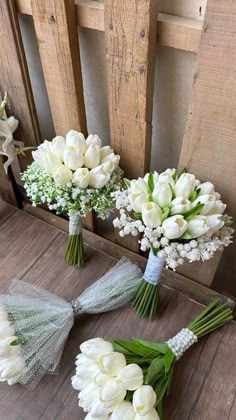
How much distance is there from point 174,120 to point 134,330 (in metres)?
0.51

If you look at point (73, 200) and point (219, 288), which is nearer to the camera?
point (73, 200)

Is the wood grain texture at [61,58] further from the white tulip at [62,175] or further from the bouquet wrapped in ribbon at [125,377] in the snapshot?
the bouquet wrapped in ribbon at [125,377]

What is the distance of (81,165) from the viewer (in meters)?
0.75

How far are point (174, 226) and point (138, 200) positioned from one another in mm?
90

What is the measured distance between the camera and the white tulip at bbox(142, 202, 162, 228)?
623 millimetres

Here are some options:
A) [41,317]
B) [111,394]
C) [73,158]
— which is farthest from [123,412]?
[73,158]

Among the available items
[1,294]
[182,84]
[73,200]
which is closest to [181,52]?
[182,84]

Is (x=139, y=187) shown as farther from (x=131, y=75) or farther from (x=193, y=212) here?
(x=131, y=75)

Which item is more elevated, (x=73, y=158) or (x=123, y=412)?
(x=73, y=158)

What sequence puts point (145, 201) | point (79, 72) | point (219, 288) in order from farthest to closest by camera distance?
point (219, 288) < point (79, 72) < point (145, 201)

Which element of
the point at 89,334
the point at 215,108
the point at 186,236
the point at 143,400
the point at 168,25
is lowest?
the point at 89,334

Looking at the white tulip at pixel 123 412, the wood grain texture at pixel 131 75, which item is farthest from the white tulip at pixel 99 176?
the white tulip at pixel 123 412

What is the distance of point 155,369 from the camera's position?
2.18 ft

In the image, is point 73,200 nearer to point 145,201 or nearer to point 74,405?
point 145,201
